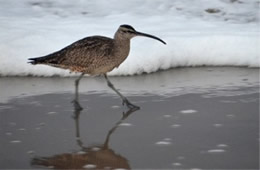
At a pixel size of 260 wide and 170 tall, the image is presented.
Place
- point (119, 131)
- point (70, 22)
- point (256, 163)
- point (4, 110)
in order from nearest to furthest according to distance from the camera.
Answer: point (256, 163) → point (119, 131) → point (4, 110) → point (70, 22)

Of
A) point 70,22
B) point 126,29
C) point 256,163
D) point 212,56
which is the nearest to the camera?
point 256,163

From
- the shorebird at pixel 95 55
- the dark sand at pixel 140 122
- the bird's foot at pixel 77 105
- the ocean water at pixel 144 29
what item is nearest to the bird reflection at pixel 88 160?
the dark sand at pixel 140 122

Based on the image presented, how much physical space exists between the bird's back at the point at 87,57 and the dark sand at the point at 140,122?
0.90 ft

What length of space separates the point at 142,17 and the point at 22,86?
3098 mm

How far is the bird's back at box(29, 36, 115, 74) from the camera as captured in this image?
6.52 metres

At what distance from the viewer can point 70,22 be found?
9219mm

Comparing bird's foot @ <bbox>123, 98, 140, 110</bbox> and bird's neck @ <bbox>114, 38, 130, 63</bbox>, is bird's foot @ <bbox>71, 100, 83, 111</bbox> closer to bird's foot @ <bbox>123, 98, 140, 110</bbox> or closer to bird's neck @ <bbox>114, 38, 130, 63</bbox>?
bird's foot @ <bbox>123, 98, 140, 110</bbox>

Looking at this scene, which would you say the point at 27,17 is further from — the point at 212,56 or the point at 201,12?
the point at 212,56

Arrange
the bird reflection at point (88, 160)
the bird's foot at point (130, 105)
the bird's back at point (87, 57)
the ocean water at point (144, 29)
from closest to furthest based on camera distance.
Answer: the bird reflection at point (88, 160) → the bird's foot at point (130, 105) → the bird's back at point (87, 57) → the ocean water at point (144, 29)

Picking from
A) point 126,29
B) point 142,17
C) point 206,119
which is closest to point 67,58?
point 126,29

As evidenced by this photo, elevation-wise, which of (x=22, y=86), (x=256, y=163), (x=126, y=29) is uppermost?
(x=126, y=29)

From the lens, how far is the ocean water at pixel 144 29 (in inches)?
295

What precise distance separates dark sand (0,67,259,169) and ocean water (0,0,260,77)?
22 centimetres

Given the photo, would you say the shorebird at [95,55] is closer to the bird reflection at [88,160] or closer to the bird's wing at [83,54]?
the bird's wing at [83,54]
